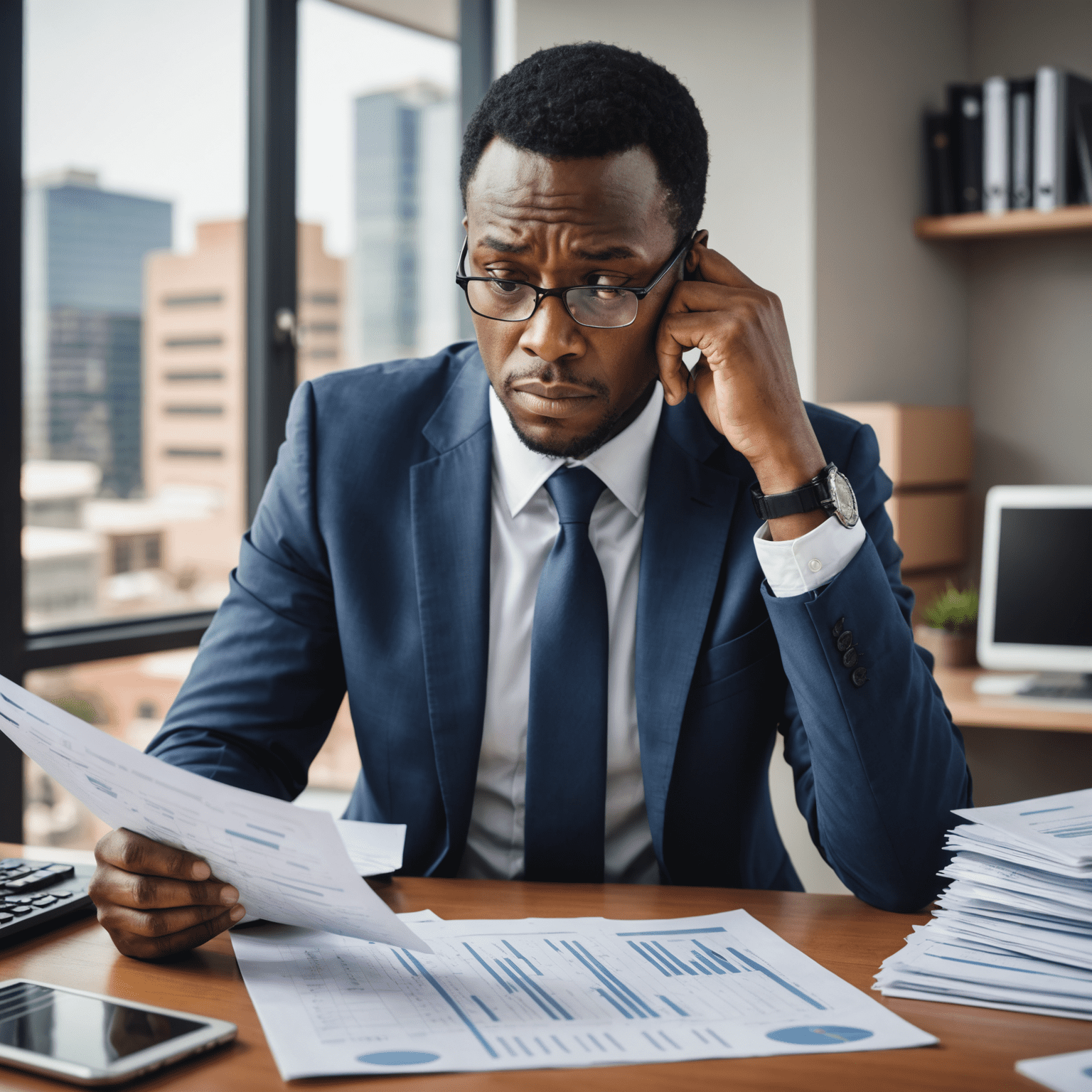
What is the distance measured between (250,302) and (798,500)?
6.57ft

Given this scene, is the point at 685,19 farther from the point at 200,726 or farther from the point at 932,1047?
the point at 932,1047

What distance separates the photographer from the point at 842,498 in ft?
3.62

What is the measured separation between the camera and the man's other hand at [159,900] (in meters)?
0.87

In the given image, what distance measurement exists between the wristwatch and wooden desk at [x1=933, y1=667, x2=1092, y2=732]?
1.23 meters

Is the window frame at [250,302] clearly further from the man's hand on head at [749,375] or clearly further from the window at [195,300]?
the man's hand on head at [749,375]

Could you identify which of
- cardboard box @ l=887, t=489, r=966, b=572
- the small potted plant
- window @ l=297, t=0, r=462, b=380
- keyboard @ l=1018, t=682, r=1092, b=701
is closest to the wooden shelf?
cardboard box @ l=887, t=489, r=966, b=572

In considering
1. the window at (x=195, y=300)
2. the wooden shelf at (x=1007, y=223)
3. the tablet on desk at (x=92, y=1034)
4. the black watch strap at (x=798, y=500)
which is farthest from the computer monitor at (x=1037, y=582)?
the tablet on desk at (x=92, y=1034)

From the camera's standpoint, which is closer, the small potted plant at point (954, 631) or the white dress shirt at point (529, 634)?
the white dress shirt at point (529, 634)

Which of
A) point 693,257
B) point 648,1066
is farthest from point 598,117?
point 648,1066

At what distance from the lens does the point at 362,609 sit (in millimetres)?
1259

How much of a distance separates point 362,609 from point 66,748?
47 centimetres

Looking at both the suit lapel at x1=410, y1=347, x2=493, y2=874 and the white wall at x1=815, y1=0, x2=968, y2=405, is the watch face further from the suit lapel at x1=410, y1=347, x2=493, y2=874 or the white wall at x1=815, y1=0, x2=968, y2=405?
the white wall at x1=815, y1=0, x2=968, y2=405

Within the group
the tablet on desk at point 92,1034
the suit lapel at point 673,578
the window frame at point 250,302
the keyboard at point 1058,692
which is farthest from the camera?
the keyboard at point 1058,692

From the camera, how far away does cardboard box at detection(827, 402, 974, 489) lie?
272 cm
